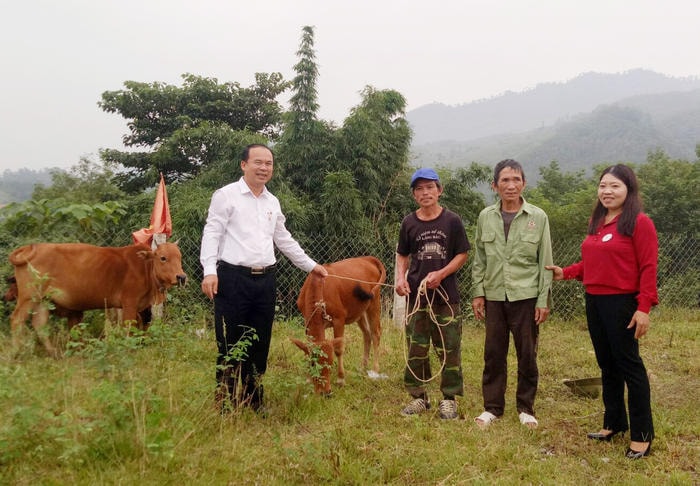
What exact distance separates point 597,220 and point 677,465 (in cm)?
160

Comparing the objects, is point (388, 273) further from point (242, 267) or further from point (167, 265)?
point (242, 267)

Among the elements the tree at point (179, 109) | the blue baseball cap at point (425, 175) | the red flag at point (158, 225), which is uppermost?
the tree at point (179, 109)

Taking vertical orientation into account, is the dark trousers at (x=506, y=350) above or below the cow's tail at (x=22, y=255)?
below

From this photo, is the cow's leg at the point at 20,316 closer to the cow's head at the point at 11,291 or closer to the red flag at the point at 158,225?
the cow's head at the point at 11,291

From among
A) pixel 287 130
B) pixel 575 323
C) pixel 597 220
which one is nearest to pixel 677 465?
pixel 597 220

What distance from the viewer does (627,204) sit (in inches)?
137

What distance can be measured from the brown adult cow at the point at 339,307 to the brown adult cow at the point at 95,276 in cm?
153

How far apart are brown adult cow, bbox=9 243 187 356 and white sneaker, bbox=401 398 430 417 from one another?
260cm

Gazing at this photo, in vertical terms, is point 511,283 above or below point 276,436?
above

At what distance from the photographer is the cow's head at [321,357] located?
4070mm

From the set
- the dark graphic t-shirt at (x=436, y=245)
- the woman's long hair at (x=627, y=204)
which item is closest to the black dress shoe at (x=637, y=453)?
the woman's long hair at (x=627, y=204)

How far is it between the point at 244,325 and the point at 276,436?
803mm

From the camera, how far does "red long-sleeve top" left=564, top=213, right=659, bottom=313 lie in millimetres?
3324

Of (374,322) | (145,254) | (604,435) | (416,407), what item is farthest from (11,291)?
(604,435)
